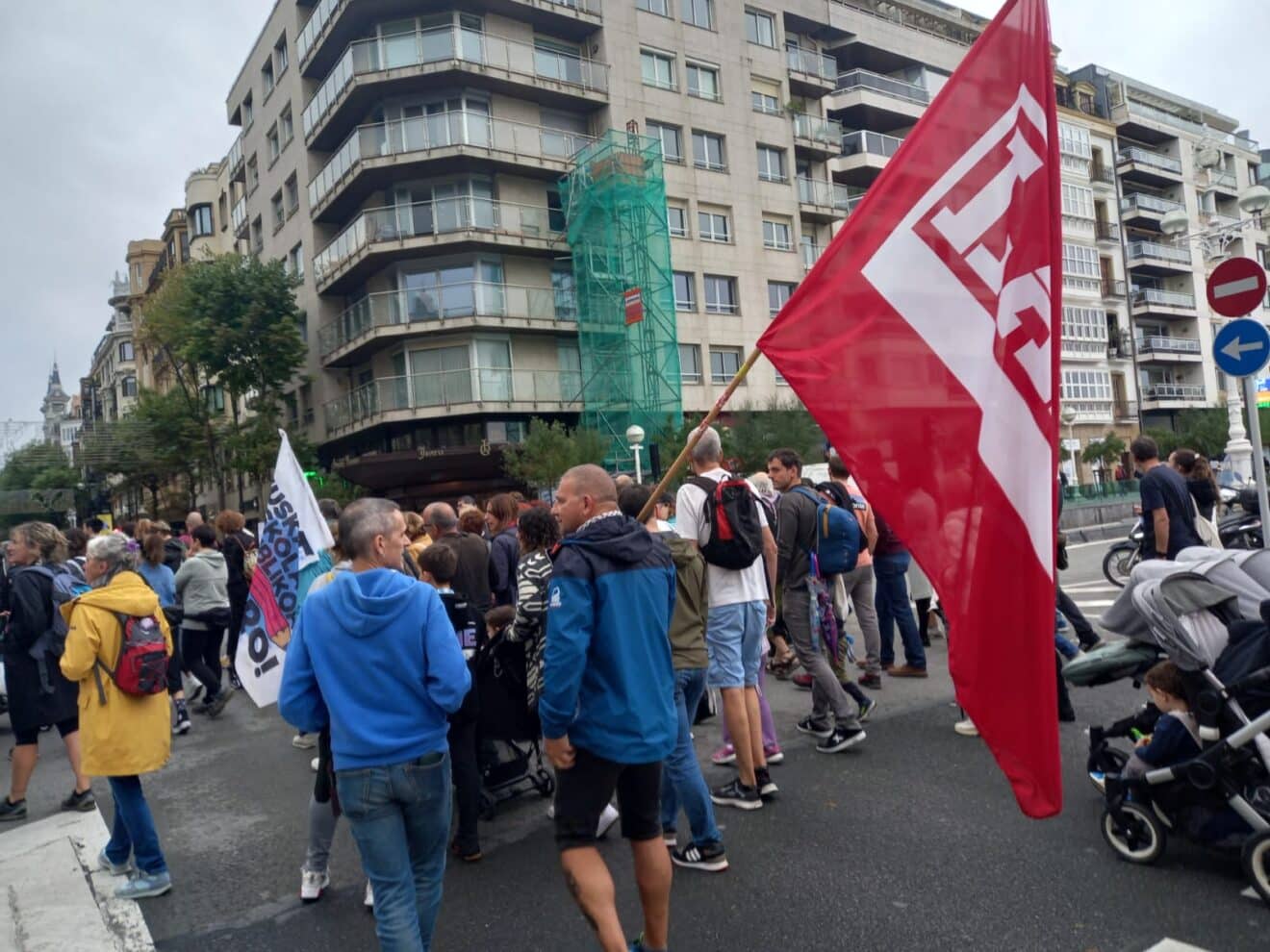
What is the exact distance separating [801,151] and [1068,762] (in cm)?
3508

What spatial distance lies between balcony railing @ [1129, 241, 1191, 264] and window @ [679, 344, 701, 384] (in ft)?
113

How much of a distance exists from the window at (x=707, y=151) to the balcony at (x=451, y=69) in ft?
13.9

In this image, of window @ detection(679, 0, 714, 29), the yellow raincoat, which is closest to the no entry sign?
the yellow raincoat

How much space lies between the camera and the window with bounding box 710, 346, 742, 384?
32719 mm

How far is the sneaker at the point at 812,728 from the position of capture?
6.26 meters

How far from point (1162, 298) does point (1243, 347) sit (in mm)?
53164

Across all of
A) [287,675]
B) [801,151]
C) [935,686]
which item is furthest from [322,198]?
[287,675]

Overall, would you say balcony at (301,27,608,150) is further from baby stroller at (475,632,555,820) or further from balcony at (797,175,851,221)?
baby stroller at (475,632,555,820)

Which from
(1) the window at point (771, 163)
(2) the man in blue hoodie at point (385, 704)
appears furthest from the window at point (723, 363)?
(2) the man in blue hoodie at point (385, 704)

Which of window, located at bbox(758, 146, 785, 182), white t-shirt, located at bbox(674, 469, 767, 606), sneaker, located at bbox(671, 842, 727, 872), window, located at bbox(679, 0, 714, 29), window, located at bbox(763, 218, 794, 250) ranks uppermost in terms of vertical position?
window, located at bbox(679, 0, 714, 29)

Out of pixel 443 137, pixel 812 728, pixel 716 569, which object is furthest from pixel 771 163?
pixel 716 569

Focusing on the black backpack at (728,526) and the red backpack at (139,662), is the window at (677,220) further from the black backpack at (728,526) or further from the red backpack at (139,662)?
the red backpack at (139,662)

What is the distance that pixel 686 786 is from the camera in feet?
13.5

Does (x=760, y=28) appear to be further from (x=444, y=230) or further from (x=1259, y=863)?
(x=1259, y=863)
